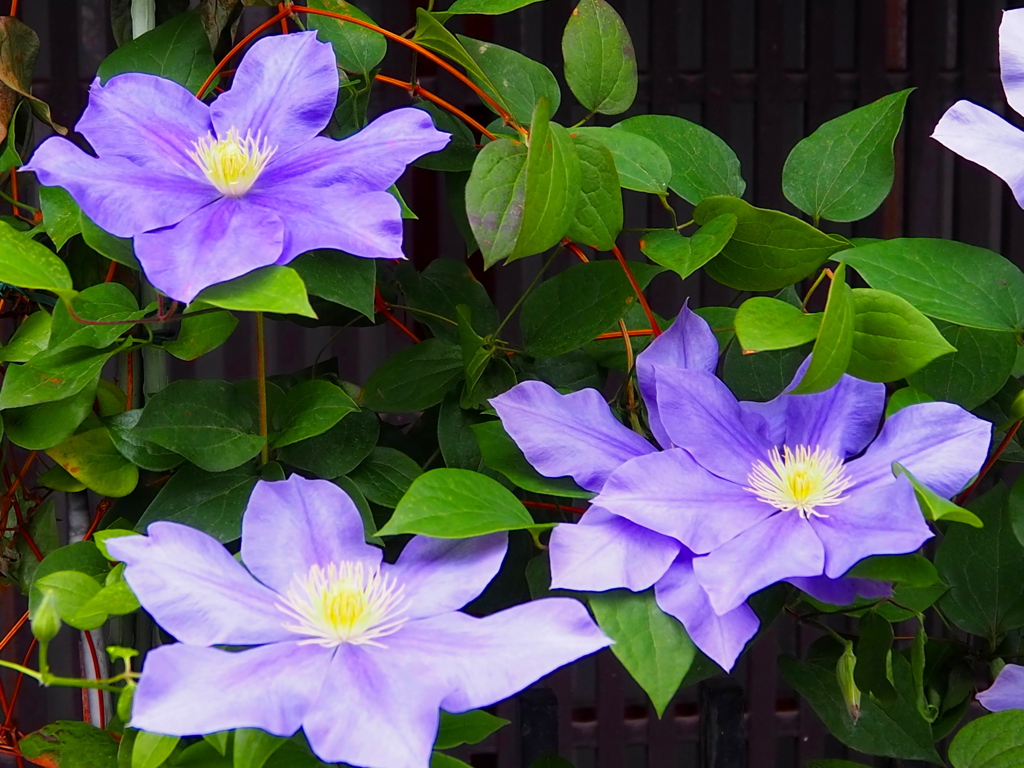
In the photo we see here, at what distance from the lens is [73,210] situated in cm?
43

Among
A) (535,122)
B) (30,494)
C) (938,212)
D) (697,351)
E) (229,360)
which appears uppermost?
(535,122)

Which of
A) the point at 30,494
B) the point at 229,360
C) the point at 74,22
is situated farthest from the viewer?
the point at 229,360

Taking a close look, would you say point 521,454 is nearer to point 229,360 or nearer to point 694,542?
point 694,542

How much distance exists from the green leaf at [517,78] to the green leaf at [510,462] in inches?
6.1

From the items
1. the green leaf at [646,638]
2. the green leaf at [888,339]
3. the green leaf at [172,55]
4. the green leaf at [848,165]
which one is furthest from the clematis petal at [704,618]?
the green leaf at [172,55]

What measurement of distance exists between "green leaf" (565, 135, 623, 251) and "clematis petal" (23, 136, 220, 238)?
0.51 ft

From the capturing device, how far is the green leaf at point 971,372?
0.45 m

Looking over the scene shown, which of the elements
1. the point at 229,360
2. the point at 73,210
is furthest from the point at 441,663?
the point at 229,360

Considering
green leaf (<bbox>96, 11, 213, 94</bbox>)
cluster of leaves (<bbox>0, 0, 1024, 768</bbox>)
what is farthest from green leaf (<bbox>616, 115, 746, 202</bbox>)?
green leaf (<bbox>96, 11, 213, 94</bbox>)

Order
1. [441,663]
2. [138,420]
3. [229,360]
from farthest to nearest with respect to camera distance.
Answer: [229,360] < [138,420] < [441,663]

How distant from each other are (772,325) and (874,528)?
86 millimetres

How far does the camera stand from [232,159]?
40cm

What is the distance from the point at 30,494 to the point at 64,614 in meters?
0.22

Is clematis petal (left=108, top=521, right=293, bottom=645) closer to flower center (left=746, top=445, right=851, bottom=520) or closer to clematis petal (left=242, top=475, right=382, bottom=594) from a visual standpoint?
clematis petal (left=242, top=475, right=382, bottom=594)
